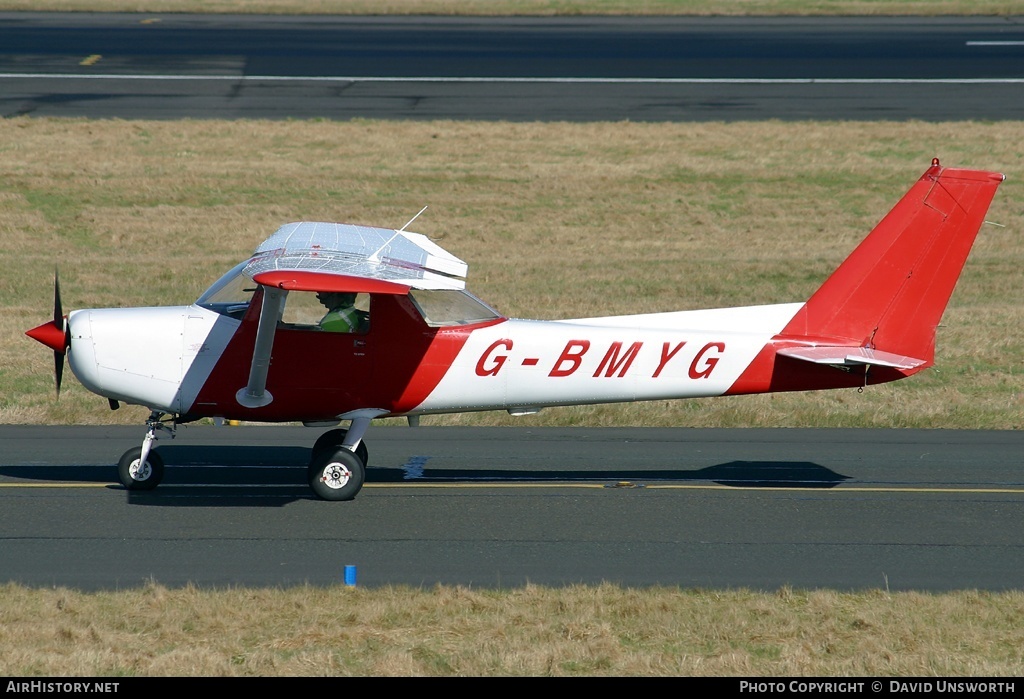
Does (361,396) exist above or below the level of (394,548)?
above

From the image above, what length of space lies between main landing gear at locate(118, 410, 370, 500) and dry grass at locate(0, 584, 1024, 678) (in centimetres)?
230

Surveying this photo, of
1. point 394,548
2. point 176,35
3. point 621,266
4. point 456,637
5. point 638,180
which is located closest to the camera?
point 456,637

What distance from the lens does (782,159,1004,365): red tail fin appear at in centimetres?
1097

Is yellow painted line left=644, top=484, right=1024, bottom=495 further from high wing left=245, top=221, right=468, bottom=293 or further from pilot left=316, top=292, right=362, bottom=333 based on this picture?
pilot left=316, top=292, right=362, bottom=333

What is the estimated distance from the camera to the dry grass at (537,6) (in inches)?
1813

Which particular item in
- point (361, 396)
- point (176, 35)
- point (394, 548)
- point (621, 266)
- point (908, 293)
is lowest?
point (394, 548)

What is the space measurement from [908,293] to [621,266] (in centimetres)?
1249

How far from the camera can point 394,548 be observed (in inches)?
387

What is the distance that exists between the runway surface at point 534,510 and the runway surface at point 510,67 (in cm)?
1910

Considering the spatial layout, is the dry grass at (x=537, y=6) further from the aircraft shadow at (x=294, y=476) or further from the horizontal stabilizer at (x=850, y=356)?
the horizontal stabilizer at (x=850, y=356)

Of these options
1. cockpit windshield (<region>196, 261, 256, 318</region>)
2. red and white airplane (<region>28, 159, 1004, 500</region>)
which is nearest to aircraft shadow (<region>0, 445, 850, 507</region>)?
red and white airplane (<region>28, 159, 1004, 500</region>)

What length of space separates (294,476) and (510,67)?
26.2m

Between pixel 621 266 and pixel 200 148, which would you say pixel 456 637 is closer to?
pixel 621 266
